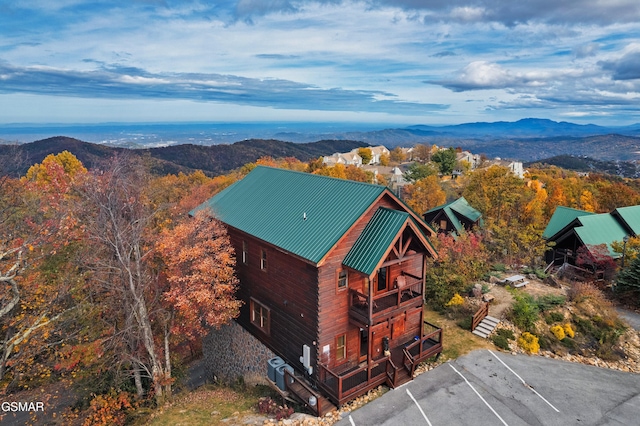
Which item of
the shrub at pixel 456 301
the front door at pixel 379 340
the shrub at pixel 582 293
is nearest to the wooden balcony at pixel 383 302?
the front door at pixel 379 340

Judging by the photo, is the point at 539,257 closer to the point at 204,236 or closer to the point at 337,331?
the point at 337,331

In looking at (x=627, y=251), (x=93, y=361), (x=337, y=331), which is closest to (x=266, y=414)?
(x=337, y=331)

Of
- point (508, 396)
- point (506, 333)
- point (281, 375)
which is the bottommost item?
point (508, 396)

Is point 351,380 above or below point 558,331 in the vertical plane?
above

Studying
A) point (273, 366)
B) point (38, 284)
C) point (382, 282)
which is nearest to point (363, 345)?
point (382, 282)

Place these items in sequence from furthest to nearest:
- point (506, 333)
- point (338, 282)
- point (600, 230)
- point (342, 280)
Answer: point (600, 230)
point (506, 333)
point (342, 280)
point (338, 282)

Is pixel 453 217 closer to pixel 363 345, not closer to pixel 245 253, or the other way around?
pixel 363 345
